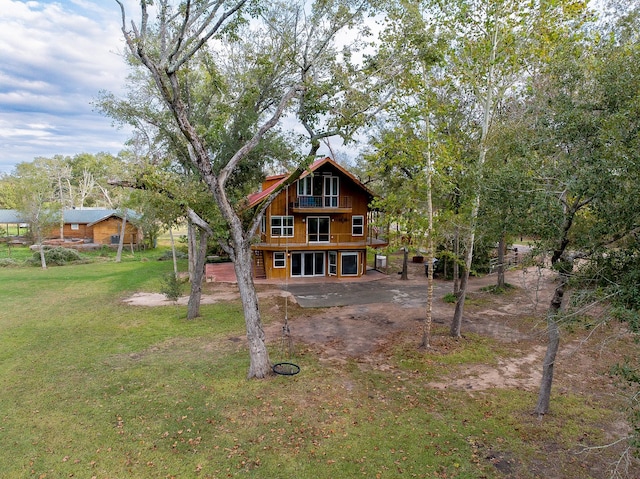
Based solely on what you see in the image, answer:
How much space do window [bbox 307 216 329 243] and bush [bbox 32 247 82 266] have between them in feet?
70.9

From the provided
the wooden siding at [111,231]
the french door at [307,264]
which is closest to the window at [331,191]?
the french door at [307,264]

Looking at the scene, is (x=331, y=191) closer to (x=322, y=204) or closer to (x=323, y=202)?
(x=323, y=202)

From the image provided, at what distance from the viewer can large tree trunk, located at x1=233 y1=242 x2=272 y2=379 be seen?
9406 millimetres

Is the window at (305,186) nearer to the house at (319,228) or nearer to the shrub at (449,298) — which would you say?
the house at (319,228)

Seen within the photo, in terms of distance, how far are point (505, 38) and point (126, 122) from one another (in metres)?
13.8

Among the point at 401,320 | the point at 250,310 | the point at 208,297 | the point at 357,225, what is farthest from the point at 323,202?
the point at 250,310

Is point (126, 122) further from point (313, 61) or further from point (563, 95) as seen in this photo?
point (563, 95)

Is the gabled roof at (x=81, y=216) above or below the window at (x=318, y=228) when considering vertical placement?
above

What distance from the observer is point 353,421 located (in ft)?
25.3

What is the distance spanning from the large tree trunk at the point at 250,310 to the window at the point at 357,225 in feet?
54.2

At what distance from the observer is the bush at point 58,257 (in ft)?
101

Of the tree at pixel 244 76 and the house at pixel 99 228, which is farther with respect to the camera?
the house at pixel 99 228

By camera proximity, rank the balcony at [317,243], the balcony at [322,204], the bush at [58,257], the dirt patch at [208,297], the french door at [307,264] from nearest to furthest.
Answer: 1. the dirt patch at [208,297]
2. the balcony at [322,204]
3. the balcony at [317,243]
4. the french door at [307,264]
5. the bush at [58,257]

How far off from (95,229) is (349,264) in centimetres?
3208
